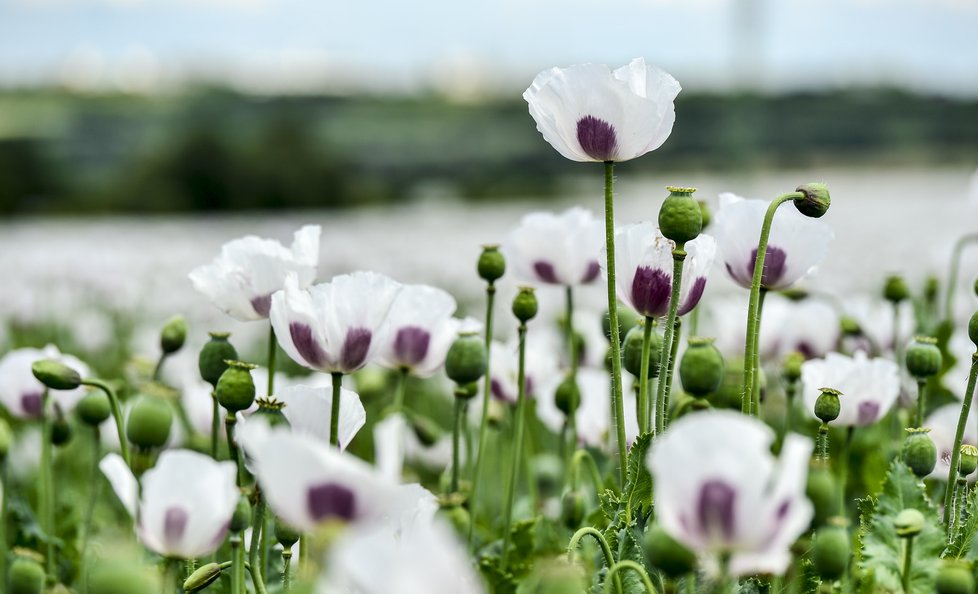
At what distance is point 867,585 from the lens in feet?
3.89

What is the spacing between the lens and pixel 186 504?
40.0 inches

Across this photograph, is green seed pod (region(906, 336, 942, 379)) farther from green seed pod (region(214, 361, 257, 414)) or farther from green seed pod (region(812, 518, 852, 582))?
green seed pod (region(214, 361, 257, 414))

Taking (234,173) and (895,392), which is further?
(234,173)

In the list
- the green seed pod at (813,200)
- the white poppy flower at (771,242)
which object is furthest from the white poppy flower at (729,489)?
the white poppy flower at (771,242)

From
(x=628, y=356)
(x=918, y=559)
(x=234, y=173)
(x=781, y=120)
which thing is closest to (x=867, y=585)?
(x=918, y=559)

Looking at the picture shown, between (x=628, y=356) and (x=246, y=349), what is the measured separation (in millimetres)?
3564

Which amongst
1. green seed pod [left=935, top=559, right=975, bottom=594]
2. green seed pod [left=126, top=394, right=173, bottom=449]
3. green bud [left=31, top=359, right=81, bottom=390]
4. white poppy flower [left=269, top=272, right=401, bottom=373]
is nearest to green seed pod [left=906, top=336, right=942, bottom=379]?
green seed pod [left=935, top=559, right=975, bottom=594]

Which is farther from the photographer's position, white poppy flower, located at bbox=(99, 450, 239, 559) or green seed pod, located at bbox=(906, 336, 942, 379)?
green seed pod, located at bbox=(906, 336, 942, 379)

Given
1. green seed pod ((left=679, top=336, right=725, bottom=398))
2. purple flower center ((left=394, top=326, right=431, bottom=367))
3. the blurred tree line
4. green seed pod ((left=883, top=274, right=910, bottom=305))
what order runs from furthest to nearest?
the blurred tree line → green seed pod ((left=883, top=274, right=910, bottom=305)) → purple flower center ((left=394, top=326, right=431, bottom=367)) → green seed pod ((left=679, top=336, right=725, bottom=398))

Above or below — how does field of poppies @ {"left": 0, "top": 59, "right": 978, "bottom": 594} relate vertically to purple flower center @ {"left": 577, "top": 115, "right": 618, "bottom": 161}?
below

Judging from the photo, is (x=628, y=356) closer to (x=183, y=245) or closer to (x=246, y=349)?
(x=246, y=349)

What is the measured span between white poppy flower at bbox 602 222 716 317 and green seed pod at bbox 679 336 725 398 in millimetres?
142

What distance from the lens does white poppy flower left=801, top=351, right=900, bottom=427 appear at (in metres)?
1.62

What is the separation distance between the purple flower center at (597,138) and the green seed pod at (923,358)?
58 cm
